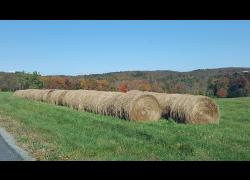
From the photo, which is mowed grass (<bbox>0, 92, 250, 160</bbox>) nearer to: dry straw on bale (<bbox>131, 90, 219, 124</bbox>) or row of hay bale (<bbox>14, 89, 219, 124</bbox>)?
dry straw on bale (<bbox>131, 90, 219, 124</bbox>)

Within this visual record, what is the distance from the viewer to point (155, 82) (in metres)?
89.4

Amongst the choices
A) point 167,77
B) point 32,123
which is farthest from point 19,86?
point 32,123

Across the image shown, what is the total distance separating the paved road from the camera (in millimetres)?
10559

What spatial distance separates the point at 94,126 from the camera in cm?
1720

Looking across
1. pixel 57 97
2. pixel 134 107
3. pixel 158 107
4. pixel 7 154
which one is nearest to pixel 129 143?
pixel 7 154

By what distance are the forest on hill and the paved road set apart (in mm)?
43068

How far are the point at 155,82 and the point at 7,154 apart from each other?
78.6m

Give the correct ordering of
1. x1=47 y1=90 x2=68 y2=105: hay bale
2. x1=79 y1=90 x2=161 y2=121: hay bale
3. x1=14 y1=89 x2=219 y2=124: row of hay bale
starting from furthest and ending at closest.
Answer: x1=47 y1=90 x2=68 y2=105: hay bale < x1=79 y1=90 x2=161 y2=121: hay bale < x1=14 y1=89 x2=219 y2=124: row of hay bale

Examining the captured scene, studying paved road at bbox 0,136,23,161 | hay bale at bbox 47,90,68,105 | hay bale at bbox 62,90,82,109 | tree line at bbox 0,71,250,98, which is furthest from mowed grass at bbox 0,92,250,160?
tree line at bbox 0,71,250,98

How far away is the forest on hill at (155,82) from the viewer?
66.4m

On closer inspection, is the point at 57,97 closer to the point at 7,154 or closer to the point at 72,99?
the point at 72,99
